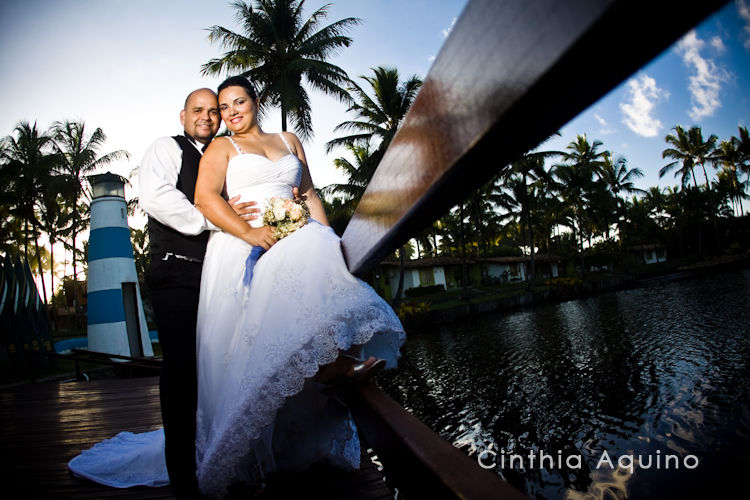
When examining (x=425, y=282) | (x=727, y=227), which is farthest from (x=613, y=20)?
(x=727, y=227)

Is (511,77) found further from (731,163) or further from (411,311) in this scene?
(731,163)

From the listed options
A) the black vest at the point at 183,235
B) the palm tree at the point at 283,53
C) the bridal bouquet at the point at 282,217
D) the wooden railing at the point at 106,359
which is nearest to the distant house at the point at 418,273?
the palm tree at the point at 283,53

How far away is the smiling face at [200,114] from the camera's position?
6.95 feet

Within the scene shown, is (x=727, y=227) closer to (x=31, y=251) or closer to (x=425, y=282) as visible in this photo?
(x=425, y=282)

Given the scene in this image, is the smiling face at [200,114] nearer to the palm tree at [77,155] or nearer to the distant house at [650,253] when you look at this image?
the palm tree at [77,155]

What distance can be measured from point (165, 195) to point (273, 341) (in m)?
0.94

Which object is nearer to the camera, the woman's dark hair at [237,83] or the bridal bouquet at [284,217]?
the bridal bouquet at [284,217]

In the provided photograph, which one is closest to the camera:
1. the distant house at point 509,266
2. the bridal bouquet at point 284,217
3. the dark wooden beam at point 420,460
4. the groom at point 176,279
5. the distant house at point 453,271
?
the dark wooden beam at point 420,460

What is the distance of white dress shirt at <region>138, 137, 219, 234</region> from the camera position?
5.90ft

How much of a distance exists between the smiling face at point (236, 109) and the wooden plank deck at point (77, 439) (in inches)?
67.1

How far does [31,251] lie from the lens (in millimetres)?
29375

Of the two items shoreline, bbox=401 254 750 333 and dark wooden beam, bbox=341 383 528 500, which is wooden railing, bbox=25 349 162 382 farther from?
shoreline, bbox=401 254 750 333

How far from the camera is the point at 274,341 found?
1379 millimetres

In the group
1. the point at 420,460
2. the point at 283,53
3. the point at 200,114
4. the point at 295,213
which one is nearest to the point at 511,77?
the point at 420,460
